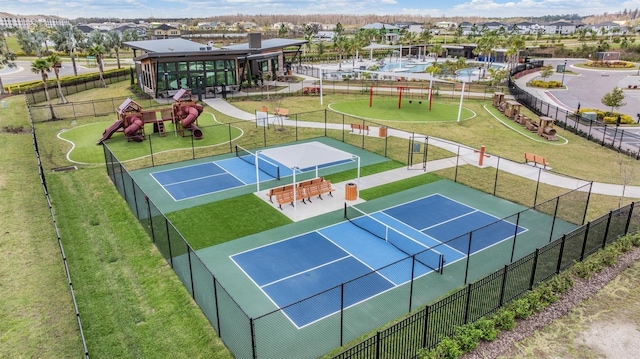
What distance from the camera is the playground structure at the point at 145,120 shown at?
3191cm

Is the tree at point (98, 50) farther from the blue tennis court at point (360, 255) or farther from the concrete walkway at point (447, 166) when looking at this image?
the blue tennis court at point (360, 255)

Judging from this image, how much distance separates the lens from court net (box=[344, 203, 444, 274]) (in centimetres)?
1603

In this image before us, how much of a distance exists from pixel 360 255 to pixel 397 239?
1.90m

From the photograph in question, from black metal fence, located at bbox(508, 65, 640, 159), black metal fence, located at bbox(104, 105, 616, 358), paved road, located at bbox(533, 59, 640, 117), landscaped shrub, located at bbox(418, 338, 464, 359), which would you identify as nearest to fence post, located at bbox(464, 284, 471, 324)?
black metal fence, located at bbox(104, 105, 616, 358)

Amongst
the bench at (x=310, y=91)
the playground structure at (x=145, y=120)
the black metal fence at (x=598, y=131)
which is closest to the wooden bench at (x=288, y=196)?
the playground structure at (x=145, y=120)

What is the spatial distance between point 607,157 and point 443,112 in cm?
1633

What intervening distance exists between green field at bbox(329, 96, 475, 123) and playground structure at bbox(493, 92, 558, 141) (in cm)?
317

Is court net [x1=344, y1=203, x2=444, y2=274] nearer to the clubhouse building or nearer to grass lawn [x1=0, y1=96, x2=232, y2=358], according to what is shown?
grass lawn [x1=0, y1=96, x2=232, y2=358]

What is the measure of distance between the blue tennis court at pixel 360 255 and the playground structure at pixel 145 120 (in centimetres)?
1686

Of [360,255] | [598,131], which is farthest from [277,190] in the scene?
[598,131]

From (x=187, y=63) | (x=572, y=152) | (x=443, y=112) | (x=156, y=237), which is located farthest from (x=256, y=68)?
(x=156, y=237)

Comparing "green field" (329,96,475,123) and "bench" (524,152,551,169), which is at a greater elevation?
"bench" (524,152,551,169)

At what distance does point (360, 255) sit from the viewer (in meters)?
16.7

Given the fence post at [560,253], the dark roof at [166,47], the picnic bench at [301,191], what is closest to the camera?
the fence post at [560,253]
